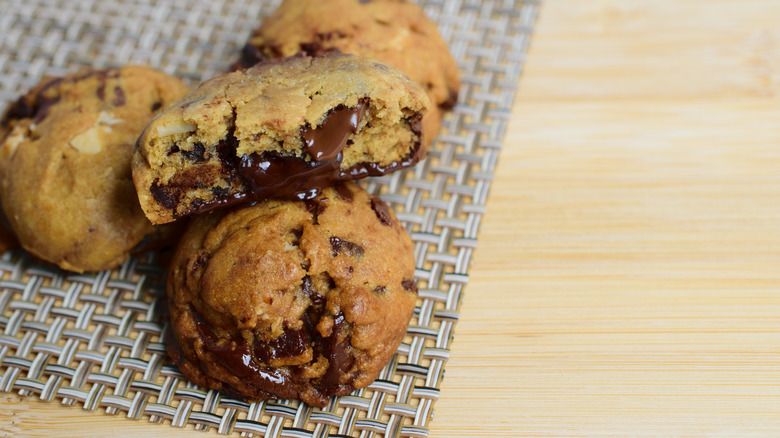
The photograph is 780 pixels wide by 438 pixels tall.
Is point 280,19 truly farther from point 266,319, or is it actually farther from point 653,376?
point 653,376

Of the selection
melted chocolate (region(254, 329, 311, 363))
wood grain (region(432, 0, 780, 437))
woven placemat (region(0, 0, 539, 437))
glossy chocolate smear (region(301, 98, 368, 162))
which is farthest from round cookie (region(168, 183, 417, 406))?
wood grain (region(432, 0, 780, 437))

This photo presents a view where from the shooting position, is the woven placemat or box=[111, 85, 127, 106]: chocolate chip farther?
box=[111, 85, 127, 106]: chocolate chip

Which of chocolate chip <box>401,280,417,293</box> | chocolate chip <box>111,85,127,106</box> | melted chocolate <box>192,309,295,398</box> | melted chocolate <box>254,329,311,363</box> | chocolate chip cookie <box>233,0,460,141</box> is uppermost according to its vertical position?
chocolate chip cookie <box>233,0,460,141</box>

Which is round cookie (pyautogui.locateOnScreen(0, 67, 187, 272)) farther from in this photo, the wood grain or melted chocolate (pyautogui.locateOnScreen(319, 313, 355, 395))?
the wood grain

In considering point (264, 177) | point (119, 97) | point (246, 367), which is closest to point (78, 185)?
point (119, 97)

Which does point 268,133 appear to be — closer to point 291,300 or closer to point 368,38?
point 291,300

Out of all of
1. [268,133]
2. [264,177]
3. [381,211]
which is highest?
[268,133]

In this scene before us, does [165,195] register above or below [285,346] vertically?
above
